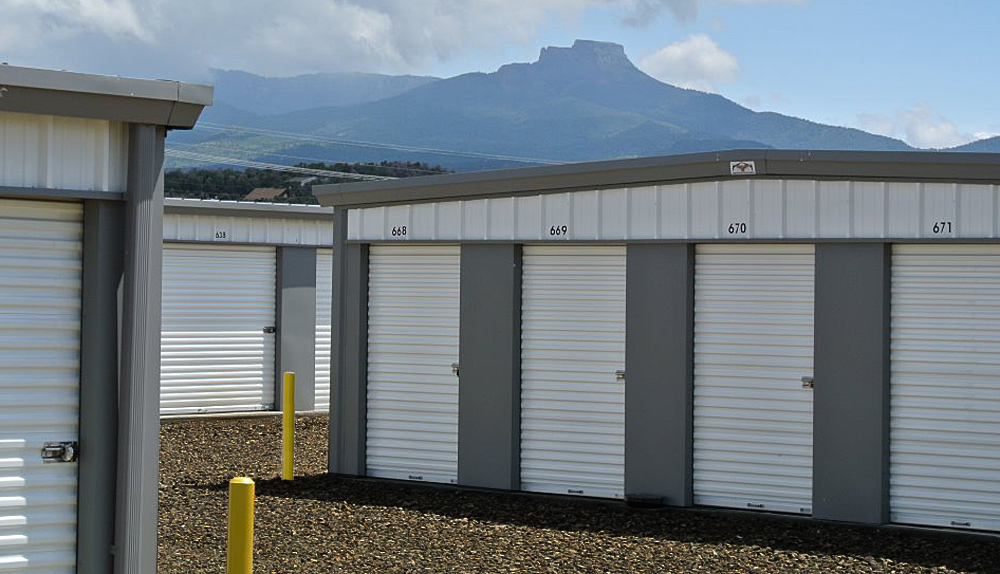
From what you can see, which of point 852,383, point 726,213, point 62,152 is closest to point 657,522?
point 852,383

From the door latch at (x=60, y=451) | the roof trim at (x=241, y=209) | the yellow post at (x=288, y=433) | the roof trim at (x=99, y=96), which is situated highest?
the roof trim at (x=241, y=209)

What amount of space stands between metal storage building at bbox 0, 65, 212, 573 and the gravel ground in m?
2.99

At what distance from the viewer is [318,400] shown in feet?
63.1

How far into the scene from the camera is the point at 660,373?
11289 mm

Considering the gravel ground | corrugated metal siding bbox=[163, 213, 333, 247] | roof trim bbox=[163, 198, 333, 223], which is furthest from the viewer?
corrugated metal siding bbox=[163, 213, 333, 247]

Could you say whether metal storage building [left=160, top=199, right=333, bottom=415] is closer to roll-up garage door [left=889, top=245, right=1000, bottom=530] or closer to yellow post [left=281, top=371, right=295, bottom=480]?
yellow post [left=281, top=371, right=295, bottom=480]

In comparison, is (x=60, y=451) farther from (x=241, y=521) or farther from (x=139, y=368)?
(x=241, y=521)

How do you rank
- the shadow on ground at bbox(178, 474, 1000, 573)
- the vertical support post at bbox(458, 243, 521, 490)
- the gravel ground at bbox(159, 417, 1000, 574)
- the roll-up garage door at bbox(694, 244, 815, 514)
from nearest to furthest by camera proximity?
the gravel ground at bbox(159, 417, 1000, 574)
the shadow on ground at bbox(178, 474, 1000, 573)
the roll-up garage door at bbox(694, 244, 815, 514)
the vertical support post at bbox(458, 243, 521, 490)

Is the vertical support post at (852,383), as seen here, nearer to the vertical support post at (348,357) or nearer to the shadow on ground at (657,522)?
the shadow on ground at (657,522)

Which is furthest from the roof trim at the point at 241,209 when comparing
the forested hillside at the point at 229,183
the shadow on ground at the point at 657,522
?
the forested hillside at the point at 229,183

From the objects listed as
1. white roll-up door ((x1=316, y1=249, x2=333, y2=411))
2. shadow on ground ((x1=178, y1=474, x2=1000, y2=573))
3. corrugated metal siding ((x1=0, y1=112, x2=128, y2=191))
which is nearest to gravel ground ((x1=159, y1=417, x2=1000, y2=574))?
shadow on ground ((x1=178, y1=474, x2=1000, y2=573))

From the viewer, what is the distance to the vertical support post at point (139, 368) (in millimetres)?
5957

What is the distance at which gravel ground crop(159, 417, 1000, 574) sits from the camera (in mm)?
9102

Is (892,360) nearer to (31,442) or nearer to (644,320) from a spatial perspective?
(644,320)
